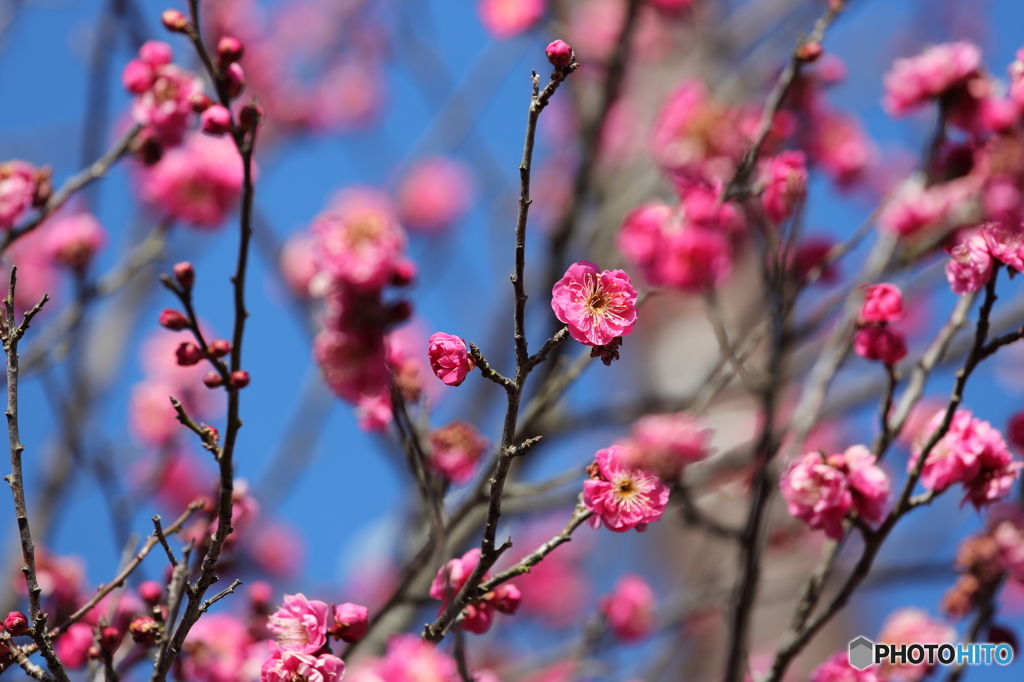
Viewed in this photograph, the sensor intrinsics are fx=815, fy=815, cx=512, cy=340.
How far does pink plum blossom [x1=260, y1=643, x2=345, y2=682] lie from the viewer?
1.17m

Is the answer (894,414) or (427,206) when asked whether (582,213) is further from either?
(427,206)

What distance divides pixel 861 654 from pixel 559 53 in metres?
1.21

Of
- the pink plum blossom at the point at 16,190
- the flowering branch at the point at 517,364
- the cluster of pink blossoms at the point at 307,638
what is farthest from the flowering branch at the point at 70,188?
the flowering branch at the point at 517,364

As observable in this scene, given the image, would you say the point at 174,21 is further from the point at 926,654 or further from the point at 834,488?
the point at 926,654

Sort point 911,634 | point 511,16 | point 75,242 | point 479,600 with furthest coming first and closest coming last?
point 511,16, point 75,242, point 911,634, point 479,600

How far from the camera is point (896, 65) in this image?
2039 mm

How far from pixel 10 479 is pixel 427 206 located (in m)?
4.04

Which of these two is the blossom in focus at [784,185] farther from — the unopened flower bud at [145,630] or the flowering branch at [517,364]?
the unopened flower bud at [145,630]

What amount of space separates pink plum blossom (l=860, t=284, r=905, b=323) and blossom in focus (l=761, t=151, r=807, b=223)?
29cm

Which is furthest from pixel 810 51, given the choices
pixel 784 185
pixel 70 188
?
pixel 70 188

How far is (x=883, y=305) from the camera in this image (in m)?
1.44

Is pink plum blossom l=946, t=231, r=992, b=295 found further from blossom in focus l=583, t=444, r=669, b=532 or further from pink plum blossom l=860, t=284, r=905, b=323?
blossom in focus l=583, t=444, r=669, b=532

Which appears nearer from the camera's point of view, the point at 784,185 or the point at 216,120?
the point at 216,120

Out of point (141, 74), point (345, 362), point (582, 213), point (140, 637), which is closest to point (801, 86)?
point (582, 213)
